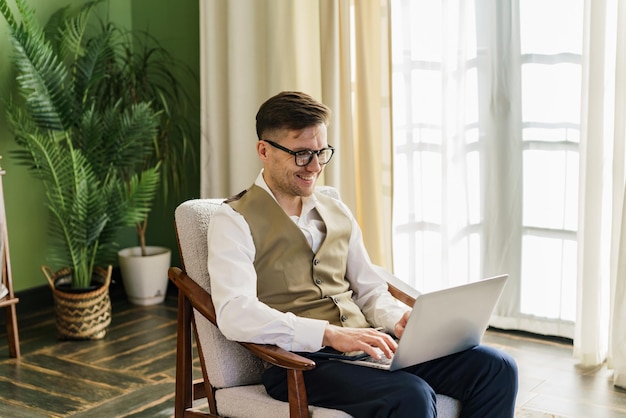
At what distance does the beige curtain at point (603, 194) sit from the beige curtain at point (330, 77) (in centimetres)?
88

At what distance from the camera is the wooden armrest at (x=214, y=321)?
2.14 meters

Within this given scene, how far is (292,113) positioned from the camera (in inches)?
94.5

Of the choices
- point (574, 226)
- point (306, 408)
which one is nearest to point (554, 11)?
point (574, 226)

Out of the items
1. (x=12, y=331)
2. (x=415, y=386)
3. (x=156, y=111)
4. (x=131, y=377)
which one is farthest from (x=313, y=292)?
(x=156, y=111)

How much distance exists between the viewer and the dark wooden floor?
323 centimetres

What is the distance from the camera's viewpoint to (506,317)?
13.3 ft

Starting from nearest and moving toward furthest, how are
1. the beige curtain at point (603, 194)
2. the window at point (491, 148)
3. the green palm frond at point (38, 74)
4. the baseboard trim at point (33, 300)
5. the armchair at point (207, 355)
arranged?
1. the armchair at point (207, 355)
2. the beige curtain at point (603, 194)
3. the window at point (491, 148)
4. the green palm frond at point (38, 74)
5. the baseboard trim at point (33, 300)

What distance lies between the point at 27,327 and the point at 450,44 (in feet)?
7.70

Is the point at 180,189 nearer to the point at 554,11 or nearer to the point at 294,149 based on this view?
the point at 554,11

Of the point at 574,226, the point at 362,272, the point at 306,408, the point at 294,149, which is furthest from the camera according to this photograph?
the point at 574,226

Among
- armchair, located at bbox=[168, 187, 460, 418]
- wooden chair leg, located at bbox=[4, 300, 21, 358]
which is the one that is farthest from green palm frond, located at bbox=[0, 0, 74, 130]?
armchair, located at bbox=[168, 187, 460, 418]

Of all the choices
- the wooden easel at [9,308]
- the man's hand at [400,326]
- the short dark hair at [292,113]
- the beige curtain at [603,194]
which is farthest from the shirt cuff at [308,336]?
the wooden easel at [9,308]

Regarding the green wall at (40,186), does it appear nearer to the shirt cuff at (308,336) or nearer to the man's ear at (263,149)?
the man's ear at (263,149)

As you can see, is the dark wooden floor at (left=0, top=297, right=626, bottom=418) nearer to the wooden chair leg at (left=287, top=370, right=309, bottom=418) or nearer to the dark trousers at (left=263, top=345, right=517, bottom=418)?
the dark trousers at (left=263, top=345, right=517, bottom=418)
